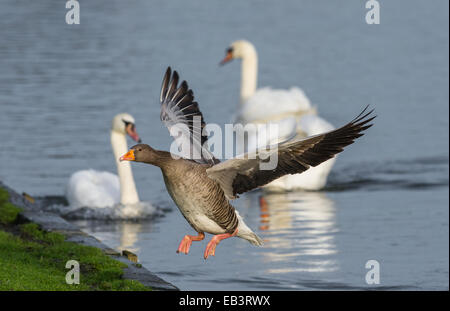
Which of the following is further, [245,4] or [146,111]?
[245,4]

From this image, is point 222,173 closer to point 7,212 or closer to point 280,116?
point 7,212

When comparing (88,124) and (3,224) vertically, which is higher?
(88,124)

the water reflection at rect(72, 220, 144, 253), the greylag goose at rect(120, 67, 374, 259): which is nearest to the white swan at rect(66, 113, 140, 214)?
the water reflection at rect(72, 220, 144, 253)

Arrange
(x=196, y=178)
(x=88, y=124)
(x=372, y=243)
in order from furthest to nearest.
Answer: (x=88, y=124)
(x=372, y=243)
(x=196, y=178)

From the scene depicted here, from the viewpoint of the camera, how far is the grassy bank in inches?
330

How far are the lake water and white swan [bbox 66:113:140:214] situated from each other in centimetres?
45

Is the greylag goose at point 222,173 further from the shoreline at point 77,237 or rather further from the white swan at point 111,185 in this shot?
the white swan at point 111,185

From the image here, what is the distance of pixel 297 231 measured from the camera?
1332 cm

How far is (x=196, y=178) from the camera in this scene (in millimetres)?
7641

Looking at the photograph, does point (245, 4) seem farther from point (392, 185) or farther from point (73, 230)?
point (73, 230)

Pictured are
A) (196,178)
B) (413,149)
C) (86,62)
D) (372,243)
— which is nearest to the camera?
(196,178)

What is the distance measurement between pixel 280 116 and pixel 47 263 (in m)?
9.42
